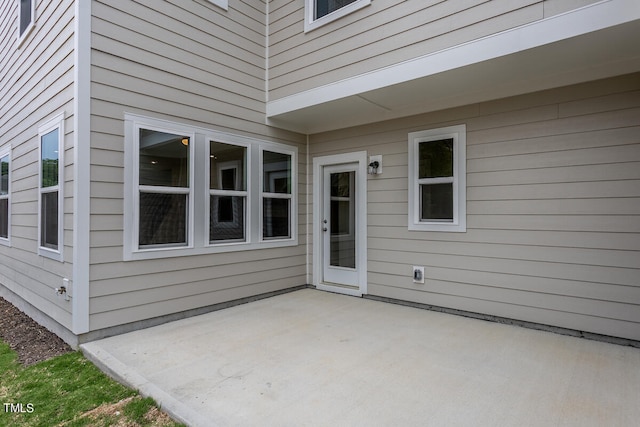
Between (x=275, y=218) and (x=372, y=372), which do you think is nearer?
(x=372, y=372)

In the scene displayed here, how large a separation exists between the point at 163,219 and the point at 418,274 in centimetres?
314

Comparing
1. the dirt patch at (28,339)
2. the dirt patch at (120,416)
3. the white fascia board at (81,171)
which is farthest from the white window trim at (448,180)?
the dirt patch at (28,339)

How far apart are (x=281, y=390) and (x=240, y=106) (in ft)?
11.7

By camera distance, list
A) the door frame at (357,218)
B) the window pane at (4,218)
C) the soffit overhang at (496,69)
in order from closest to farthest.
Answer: the soffit overhang at (496,69) < the door frame at (357,218) < the window pane at (4,218)

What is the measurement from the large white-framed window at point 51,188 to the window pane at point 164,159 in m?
0.76

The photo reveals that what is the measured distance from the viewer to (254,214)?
192 inches

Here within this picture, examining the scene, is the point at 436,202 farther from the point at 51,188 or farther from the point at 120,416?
the point at 51,188

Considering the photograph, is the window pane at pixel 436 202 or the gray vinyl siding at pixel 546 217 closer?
the gray vinyl siding at pixel 546 217

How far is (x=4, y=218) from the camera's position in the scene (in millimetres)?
5523

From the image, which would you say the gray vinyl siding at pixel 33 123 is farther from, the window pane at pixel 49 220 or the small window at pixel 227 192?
the small window at pixel 227 192

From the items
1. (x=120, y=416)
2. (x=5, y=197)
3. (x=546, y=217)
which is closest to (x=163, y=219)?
(x=120, y=416)

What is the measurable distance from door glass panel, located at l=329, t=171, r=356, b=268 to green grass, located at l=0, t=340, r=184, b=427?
132 inches

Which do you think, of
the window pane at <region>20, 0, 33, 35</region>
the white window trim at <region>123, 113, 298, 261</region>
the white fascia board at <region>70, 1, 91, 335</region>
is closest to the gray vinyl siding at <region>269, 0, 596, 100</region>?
the white window trim at <region>123, 113, 298, 261</region>

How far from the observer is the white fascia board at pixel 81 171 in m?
3.26
